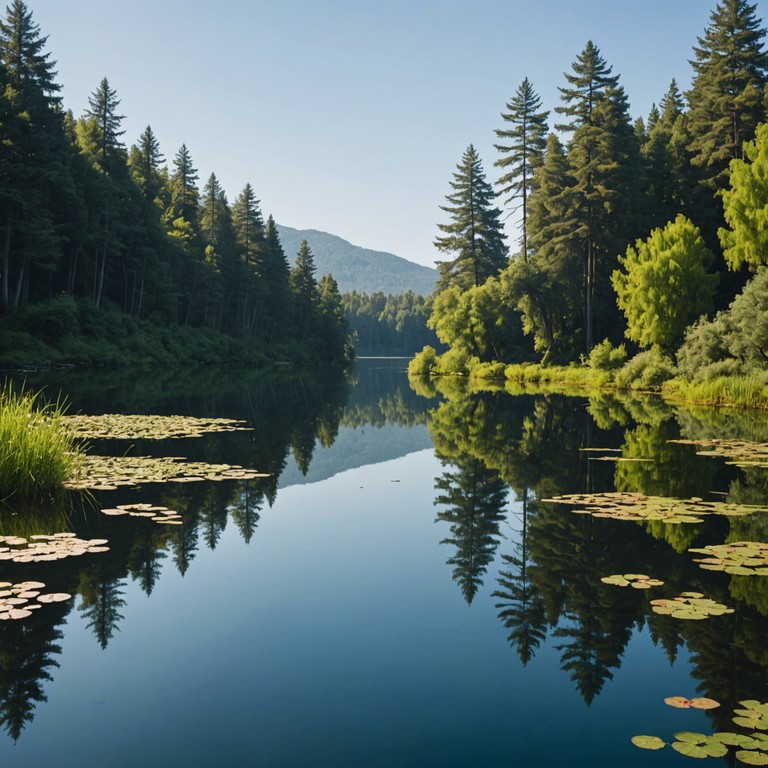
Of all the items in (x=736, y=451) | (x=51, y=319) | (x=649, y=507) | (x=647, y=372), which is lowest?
(x=649, y=507)

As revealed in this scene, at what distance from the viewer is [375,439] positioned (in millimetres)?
20938

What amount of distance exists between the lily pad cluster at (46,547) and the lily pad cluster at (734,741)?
6.18 metres

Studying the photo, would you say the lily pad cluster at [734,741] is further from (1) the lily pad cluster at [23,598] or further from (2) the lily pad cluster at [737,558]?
(1) the lily pad cluster at [23,598]

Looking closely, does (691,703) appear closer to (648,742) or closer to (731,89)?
(648,742)

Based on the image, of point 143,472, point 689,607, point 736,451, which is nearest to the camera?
point 689,607

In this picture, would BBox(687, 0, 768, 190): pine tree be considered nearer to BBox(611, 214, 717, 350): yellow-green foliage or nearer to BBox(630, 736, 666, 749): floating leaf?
BBox(611, 214, 717, 350): yellow-green foliage

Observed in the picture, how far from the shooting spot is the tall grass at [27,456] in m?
9.85

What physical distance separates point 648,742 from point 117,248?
6268 centimetres

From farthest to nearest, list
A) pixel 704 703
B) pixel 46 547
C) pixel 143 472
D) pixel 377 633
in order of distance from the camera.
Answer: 1. pixel 143 472
2. pixel 46 547
3. pixel 377 633
4. pixel 704 703

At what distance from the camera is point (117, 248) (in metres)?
59.7

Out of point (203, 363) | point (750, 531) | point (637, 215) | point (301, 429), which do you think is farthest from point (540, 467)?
point (203, 363)

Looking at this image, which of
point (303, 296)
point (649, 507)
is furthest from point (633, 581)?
point (303, 296)

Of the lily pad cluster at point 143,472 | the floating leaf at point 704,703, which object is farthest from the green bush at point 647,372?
the floating leaf at point 704,703

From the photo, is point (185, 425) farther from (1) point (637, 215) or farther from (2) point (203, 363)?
(2) point (203, 363)
